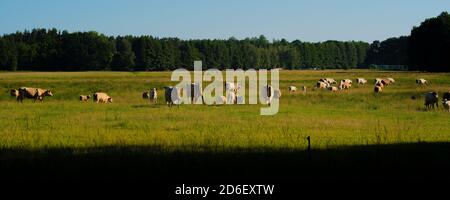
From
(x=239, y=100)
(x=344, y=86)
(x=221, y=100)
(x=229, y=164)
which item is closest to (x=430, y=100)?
(x=239, y=100)

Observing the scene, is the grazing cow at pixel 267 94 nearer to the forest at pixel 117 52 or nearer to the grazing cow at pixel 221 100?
the grazing cow at pixel 221 100

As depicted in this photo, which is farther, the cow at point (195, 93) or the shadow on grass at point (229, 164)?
the cow at point (195, 93)

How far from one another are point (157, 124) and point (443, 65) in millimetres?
81999

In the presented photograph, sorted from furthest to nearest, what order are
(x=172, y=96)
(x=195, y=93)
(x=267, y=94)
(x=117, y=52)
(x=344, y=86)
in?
(x=117, y=52) < (x=344, y=86) < (x=267, y=94) < (x=195, y=93) < (x=172, y=96)

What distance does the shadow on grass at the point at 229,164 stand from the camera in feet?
31.7

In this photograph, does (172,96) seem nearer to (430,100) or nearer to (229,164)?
(430,100)

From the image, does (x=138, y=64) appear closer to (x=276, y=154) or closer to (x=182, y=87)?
(x=182, y=87)

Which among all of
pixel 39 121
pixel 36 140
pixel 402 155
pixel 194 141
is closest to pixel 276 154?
pixel 402 155

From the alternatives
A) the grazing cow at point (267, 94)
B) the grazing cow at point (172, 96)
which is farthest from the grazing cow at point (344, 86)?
the grazing cow at point (172, 96)

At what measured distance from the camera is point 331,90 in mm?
54219

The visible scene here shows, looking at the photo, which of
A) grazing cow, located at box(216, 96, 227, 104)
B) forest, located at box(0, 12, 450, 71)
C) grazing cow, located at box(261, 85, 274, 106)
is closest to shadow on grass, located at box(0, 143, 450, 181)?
grazing cow, located at box(216, 96, 227, 104)

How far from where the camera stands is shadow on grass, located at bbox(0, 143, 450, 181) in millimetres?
9664

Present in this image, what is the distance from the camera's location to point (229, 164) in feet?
34.7

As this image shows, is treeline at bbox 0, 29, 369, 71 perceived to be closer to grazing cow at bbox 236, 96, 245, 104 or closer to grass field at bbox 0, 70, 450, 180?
grazing cow at bbox 236, 96, 245, 104
